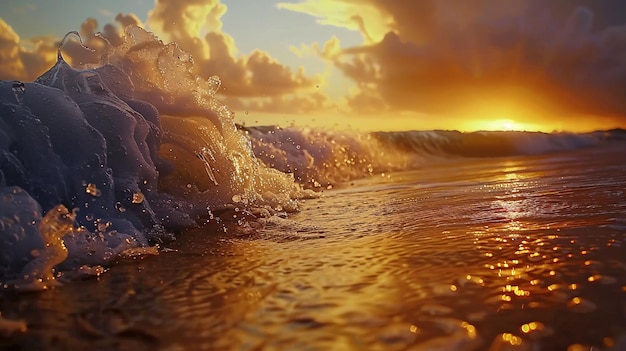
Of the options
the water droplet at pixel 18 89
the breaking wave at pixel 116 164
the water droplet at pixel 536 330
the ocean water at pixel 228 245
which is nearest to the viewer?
the water droplet at pixel 536 330

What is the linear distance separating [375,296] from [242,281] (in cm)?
45

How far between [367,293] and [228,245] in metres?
1.02

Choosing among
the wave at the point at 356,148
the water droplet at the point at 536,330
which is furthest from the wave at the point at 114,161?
the wave at the point at 356,148

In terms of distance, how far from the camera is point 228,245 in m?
2.20

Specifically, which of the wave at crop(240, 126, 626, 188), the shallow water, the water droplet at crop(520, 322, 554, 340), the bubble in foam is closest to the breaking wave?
the bubble in foam

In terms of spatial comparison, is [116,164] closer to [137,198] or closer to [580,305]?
[137,198]

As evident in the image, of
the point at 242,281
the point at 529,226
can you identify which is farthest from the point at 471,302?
the point at 529,226

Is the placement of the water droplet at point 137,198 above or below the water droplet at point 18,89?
below

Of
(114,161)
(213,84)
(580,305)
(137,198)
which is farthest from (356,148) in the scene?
(580,305)

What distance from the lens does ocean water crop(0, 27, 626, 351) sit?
1087 millimetres

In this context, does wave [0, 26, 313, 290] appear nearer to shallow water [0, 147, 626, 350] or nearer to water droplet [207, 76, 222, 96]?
water droplet [207, 76, 222, 96]

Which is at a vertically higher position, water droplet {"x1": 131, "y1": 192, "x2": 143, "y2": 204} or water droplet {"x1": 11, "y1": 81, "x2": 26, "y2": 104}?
water droplet {"x1": 11, "y1": 81, "x2": 26, "y2": 104}

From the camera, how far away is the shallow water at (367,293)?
40.2 inches

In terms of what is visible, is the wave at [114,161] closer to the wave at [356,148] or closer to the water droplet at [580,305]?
the water droplet at [580,305]
